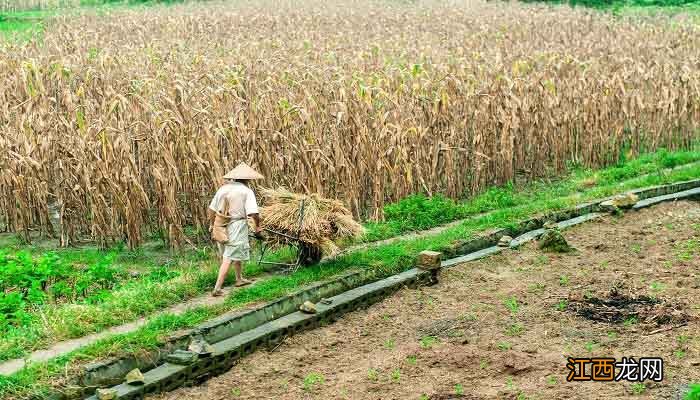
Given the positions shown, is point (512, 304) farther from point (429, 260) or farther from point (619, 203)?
point (619, 203)

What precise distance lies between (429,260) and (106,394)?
3928 millimetres

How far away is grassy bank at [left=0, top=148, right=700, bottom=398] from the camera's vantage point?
Answer: 7254 mm

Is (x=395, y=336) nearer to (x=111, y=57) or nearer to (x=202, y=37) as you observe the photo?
(x=111, y=57)

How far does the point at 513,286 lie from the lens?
376 inches

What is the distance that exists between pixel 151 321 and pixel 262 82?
22.2ft

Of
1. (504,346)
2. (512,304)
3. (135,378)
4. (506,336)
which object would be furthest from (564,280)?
(135,378)

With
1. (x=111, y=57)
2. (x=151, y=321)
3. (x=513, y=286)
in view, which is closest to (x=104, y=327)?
(x=151, y=321)

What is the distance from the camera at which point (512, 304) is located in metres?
8.95

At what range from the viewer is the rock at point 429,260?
975 cm

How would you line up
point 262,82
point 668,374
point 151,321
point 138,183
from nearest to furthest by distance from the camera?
point 668,374, point 151,321, point 138,183, point 262,82

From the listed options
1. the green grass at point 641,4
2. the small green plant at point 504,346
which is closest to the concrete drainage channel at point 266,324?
the small green plant at point 504,346

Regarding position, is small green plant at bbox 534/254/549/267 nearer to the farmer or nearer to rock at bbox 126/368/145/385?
the farmer

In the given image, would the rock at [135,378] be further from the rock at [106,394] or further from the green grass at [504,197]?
the green grass at [504,197]

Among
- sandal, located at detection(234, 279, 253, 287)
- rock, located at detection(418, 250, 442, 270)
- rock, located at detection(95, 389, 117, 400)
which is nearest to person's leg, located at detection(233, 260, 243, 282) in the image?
sandal, located at detection(234, 279, 253, 287)
